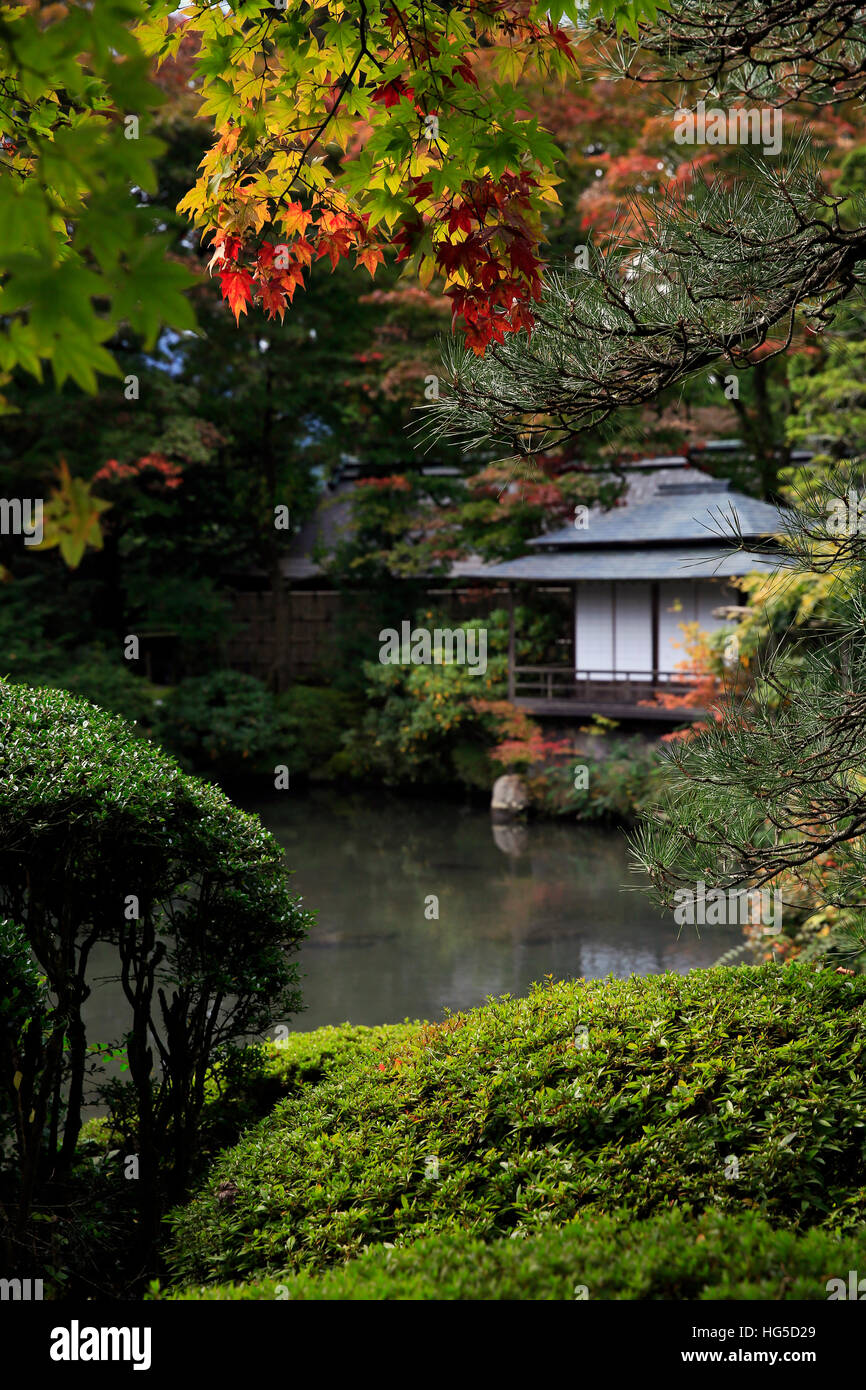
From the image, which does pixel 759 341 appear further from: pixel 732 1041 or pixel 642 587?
pixel 642 587

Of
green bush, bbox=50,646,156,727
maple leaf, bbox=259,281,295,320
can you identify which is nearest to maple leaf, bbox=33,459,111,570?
maple leaf, bbox=259,281,295,320

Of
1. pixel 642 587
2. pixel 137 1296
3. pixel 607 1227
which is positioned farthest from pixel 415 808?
pixel 607 1227

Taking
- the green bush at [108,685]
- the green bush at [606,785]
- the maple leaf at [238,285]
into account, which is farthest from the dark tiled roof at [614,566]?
the maple leaf at [238,285]

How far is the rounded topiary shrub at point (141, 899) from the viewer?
4125 millimetres

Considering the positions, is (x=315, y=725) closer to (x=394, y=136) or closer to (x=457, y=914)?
(x=457, y=914)

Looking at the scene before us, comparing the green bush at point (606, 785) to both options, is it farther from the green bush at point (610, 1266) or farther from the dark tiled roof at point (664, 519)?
the green bush at point (610, 1266)

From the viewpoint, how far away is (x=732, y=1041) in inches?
148

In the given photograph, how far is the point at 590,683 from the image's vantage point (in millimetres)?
16172

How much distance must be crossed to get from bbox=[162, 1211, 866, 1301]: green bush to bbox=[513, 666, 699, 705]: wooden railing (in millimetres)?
12041

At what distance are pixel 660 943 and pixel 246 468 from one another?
12870 millimetres

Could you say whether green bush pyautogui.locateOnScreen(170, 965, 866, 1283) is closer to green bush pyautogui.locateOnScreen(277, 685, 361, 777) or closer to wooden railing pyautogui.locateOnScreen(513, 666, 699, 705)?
wooden railing pyautogui.locateOnScreen(513, 666, 699, 705)

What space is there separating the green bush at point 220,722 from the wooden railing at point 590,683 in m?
4.19

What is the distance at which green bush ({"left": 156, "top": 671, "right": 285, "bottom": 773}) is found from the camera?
1714cm

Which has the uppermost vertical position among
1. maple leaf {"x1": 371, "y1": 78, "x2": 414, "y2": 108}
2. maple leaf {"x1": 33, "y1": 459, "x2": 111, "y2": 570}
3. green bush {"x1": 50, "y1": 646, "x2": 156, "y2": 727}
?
green bush {"x1": 50, "y1": 646, "x2": 156, "y2": 727}
